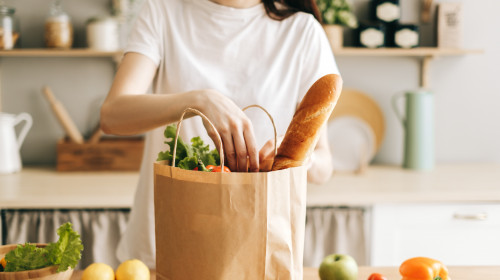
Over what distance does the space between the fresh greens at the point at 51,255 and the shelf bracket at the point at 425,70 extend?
6.57ft

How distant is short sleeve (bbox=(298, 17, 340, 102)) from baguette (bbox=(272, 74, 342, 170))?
1.52 feet

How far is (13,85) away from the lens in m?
2.33

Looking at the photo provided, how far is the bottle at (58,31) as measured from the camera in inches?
85.0

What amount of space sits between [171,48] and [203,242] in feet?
1.99

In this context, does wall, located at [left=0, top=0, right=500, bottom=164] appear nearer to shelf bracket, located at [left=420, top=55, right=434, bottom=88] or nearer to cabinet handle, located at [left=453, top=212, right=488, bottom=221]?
shelf bracket, located at [left=420, top=55, right=434, bottom=88]

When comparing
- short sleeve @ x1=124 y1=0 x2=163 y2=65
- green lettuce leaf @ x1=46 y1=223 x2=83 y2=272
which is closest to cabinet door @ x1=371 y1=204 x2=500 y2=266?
short sleeve @ x1=124 y1=0 x2=163 y2=65

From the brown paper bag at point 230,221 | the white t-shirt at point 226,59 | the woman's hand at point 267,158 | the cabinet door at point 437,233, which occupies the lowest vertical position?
the cabinet door at point 437,233

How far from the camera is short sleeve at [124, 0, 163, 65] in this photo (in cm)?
108

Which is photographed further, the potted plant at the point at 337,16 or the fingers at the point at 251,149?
the potted plant at the point at 337,16

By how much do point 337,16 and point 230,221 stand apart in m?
1.74

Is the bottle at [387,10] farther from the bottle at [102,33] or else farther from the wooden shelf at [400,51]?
the bottle at [102,33]

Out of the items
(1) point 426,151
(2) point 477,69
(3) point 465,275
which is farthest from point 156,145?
(2) point 477,69

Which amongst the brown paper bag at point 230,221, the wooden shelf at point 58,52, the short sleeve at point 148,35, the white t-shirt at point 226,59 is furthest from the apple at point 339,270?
the wooden shelf at point 58,52

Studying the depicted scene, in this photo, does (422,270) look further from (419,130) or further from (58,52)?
(58,52)
